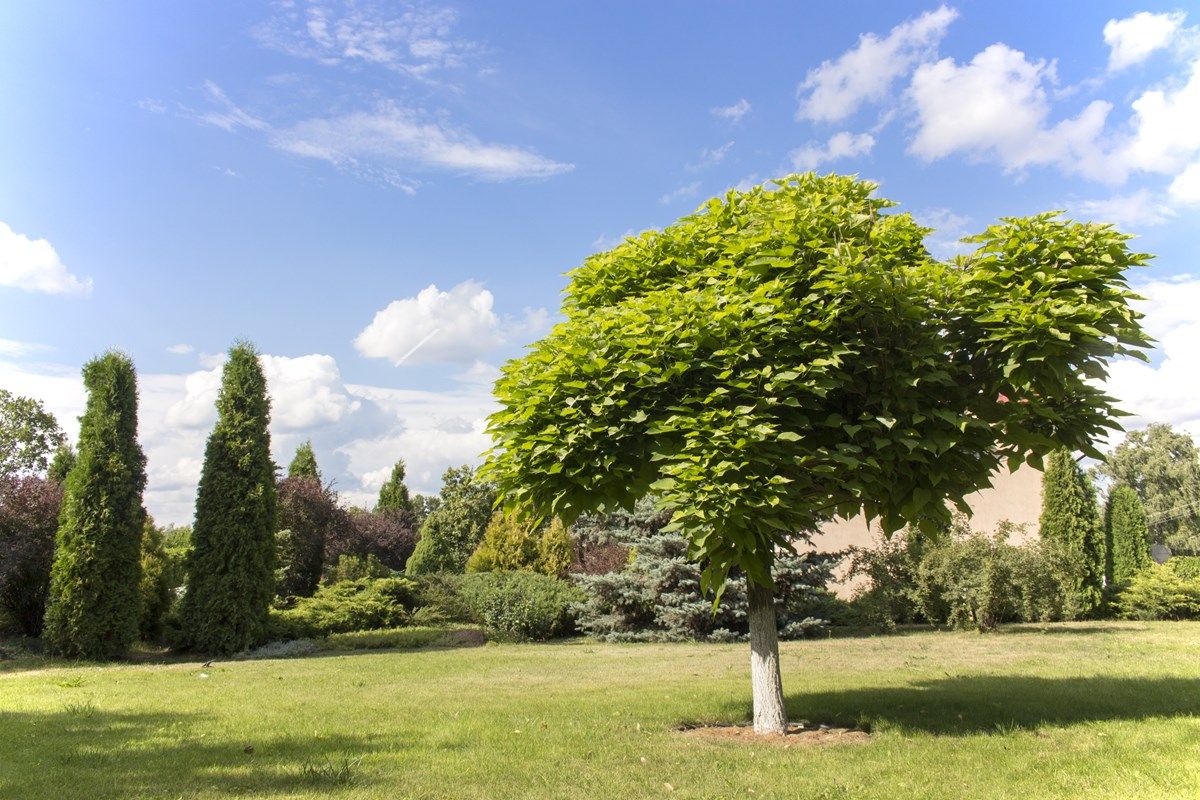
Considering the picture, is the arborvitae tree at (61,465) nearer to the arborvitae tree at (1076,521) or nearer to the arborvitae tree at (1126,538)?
the arborvitae tree at (1076,521)

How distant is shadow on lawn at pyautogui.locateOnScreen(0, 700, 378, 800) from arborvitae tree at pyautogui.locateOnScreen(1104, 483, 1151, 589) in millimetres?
26484

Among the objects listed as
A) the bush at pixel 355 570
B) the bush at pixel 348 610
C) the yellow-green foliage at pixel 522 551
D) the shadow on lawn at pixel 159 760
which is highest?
the yellow-green foliage at pixel 522 551

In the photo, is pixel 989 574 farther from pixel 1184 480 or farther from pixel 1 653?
pixel 1184 480

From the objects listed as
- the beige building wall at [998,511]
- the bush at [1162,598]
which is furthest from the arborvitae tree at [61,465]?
the bush at [1162,598]

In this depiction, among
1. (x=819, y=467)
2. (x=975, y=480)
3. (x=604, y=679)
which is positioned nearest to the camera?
(x=819, y=467)

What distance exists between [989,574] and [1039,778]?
11.8 m

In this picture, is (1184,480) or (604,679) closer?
(604,679)

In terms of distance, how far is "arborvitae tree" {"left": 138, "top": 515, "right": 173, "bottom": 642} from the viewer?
60.6 feet

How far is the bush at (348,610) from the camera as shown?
1902cm

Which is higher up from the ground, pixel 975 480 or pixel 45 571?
pixel 975 480

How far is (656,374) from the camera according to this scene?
6879 millimetres

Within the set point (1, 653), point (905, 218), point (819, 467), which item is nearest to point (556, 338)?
point (819, 467)

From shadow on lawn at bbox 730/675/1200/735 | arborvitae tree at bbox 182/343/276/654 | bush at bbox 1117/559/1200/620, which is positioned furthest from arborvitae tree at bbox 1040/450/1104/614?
arborvitae tree at bbox 182/343/276/654

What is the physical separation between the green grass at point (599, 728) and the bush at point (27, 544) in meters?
4.54
